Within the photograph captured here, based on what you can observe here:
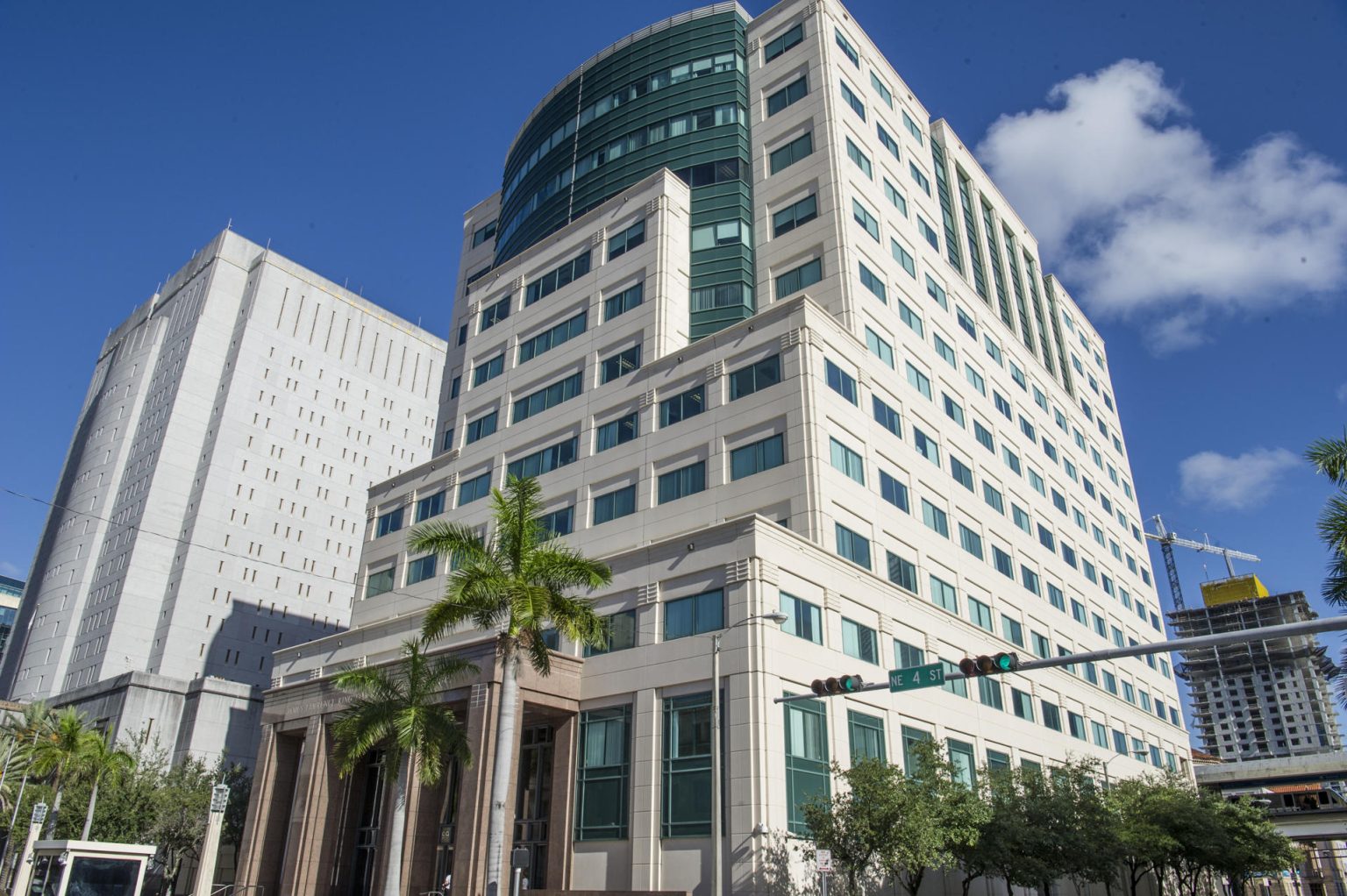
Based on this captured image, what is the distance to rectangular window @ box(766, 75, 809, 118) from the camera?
190 feet

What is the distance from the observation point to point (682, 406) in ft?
160

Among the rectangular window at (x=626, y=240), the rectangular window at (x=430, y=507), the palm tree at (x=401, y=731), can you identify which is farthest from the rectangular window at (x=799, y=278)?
the palm tree at (x=401, y=731)

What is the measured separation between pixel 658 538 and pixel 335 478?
285 ft

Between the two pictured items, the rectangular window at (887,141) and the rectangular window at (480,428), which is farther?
the rectangular window at (887,141)

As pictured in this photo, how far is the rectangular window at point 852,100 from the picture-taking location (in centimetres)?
5831

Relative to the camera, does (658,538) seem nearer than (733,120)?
Yes

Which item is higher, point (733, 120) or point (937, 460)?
point (733, 120)

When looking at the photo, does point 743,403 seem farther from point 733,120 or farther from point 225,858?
point 225,858

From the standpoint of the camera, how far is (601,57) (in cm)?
6781

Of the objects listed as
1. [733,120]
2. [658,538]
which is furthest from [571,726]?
[733,120]

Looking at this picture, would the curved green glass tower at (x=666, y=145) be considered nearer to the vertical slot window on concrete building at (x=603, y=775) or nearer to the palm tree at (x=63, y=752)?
the vertical slot window on concrete building at (x=603, y=775)

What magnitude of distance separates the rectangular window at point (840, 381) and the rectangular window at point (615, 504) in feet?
37.1

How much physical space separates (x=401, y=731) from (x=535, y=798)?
1193cm

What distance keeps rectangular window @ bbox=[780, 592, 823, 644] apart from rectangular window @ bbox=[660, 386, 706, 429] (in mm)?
12285
